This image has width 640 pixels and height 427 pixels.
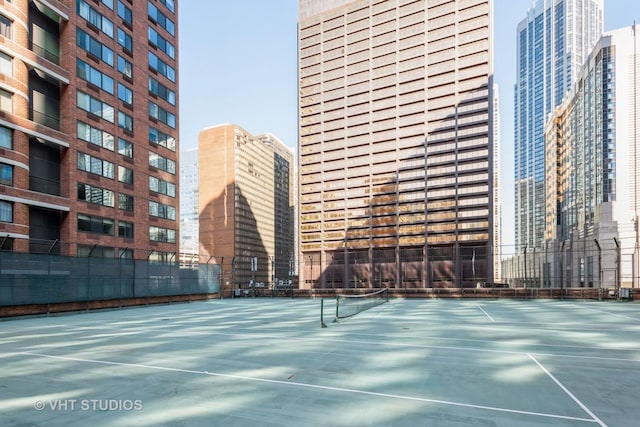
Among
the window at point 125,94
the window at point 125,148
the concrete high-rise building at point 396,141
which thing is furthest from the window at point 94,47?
the concrete high-rise building at point 396,141

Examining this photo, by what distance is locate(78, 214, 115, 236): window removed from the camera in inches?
1502

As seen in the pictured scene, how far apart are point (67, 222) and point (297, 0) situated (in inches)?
4407

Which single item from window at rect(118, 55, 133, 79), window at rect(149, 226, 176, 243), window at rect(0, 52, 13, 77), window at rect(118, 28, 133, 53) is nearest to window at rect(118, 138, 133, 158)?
window at rect(118, 55, 133, 79)

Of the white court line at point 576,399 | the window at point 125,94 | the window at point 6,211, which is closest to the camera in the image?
the white court line at point 576,399

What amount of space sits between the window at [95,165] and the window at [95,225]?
15.4 feet

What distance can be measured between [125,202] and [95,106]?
10.6 metres

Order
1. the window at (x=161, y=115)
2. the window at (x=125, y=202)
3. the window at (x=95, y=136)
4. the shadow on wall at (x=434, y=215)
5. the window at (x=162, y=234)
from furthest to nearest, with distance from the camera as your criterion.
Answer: the shadow on wall at (x=434, y=215), the window at (x=161, y=115), the window at (x=162, y=234), the window at (x=125, y=202), the window at (x=95, y=136)

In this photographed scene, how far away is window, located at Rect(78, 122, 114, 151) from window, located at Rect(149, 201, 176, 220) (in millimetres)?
9026

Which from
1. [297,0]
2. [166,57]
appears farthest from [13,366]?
[297,0]

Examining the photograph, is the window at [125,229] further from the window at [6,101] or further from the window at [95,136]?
the window at [6,101]

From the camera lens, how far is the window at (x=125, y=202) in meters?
43.4

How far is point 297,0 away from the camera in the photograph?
123625mm

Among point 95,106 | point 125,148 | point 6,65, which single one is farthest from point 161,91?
point 6,65

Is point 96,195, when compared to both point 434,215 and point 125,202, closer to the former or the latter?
point 125,202
